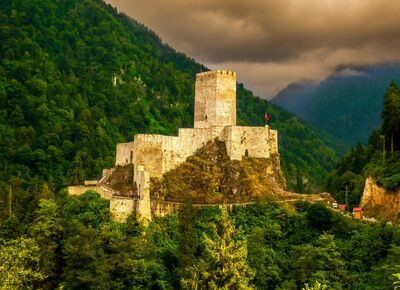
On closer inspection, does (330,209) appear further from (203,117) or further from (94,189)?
(94,189)

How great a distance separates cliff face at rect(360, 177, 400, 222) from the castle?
10561mm

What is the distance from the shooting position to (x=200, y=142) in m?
66.1

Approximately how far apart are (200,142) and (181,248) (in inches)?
591

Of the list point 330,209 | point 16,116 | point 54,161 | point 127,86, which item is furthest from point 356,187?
point 127,86

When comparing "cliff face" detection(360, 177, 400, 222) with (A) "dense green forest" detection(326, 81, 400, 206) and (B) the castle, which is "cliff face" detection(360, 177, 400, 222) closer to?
(A) "dense green forest" detection(326, 81, 400, 206)

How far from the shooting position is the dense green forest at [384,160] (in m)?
62.6

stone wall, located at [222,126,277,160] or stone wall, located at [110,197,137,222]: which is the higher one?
stone wall, located at [222,126,277,160]

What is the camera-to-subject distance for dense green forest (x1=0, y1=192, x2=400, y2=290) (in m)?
50.5

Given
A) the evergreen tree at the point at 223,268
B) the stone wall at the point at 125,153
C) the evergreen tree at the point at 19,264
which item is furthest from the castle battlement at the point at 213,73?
the evergreen tree at the point at 223,268

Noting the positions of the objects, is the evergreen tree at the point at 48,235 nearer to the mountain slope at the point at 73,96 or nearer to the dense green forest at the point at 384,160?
the mountain slope at the point at 73,96

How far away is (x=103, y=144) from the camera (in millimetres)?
124125

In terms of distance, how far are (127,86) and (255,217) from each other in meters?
112

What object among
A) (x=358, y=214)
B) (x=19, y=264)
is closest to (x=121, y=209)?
(x=19, y=264)

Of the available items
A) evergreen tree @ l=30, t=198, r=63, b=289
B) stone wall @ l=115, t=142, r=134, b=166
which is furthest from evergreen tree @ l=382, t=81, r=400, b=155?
evergreen tree @ l=30, t=198, r=63, b=289
